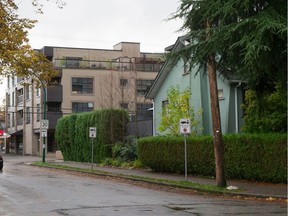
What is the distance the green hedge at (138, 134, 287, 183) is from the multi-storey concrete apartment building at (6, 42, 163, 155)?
29.4 m

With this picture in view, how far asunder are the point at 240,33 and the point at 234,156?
7.17m

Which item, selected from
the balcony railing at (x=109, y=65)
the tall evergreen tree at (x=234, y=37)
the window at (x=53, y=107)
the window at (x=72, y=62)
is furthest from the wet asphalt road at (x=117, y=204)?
the balcony railing at (x=109, y=65)

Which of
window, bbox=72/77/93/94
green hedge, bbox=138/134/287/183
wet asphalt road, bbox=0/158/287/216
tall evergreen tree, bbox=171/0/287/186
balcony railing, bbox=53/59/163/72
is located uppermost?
balcony railing, bbox=53/59/163/72

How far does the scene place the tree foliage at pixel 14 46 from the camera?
17.2 m

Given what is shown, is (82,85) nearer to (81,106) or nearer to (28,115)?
(81,106)

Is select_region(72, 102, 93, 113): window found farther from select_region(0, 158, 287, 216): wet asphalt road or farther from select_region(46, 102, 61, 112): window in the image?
select_region(0, 158, 287, 216): wet asphalt road

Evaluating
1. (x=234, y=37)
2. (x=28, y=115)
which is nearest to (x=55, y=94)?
(x=28, y=115)

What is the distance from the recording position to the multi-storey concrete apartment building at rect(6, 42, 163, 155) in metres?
58.0

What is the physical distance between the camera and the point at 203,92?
30.0 m

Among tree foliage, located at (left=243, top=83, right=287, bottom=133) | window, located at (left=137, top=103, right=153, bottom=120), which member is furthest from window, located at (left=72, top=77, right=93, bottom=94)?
tree foliage, located at (left=243, top=83, right=287, bottom=133)

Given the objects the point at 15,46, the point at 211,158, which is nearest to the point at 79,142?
the point at 211,158

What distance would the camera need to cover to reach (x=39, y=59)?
782 inches

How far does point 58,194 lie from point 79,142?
23.7 metres

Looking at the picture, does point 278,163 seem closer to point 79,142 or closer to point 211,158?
point 211,158
